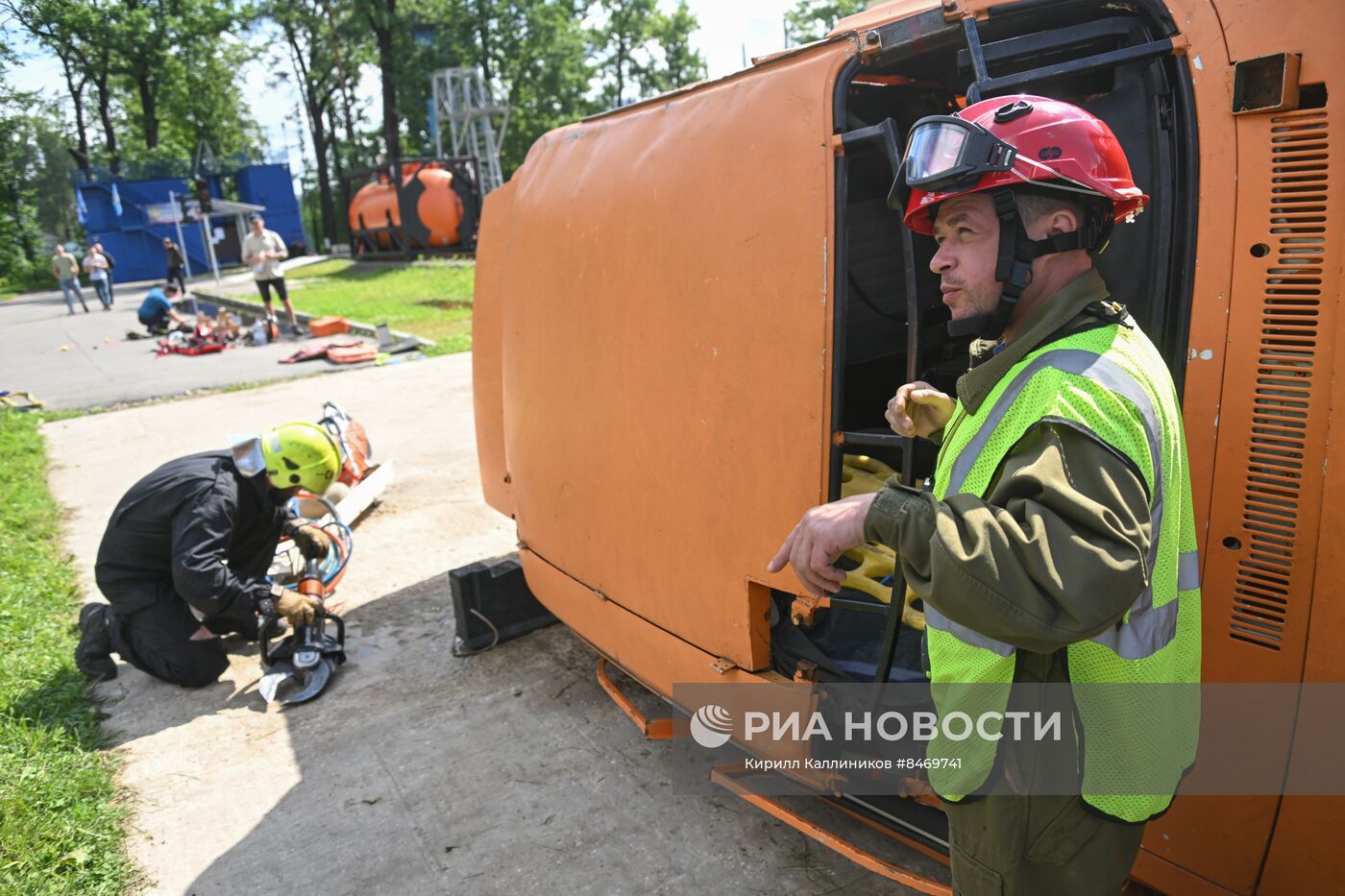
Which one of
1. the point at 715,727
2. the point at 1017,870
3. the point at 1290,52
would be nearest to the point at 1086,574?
the point at 1017,870

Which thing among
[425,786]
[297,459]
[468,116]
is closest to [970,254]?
[425,786]

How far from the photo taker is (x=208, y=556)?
395 cm

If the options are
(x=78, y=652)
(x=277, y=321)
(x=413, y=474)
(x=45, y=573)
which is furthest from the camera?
(x=277, y=321)

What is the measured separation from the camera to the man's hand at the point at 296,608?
4.05m

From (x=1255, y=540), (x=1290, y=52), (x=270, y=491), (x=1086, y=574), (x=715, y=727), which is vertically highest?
(x=1290, y=52)

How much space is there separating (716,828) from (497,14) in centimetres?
3983

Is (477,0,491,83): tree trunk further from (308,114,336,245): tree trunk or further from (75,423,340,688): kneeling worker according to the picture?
(75,423,340,688): kneeling worker

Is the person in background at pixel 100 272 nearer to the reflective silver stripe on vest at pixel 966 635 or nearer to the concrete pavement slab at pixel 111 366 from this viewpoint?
the concrete pavement slab at pixel 111 366

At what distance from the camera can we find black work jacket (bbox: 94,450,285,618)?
12.8 feet

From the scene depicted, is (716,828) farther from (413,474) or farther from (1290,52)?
→ (413,474)

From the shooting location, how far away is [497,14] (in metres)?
36.8

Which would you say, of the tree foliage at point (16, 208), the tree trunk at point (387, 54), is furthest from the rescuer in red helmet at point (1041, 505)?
the tree foliage at point (16, 208)

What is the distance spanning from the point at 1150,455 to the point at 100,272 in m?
27.6

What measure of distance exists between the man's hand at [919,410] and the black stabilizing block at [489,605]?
105 inches
